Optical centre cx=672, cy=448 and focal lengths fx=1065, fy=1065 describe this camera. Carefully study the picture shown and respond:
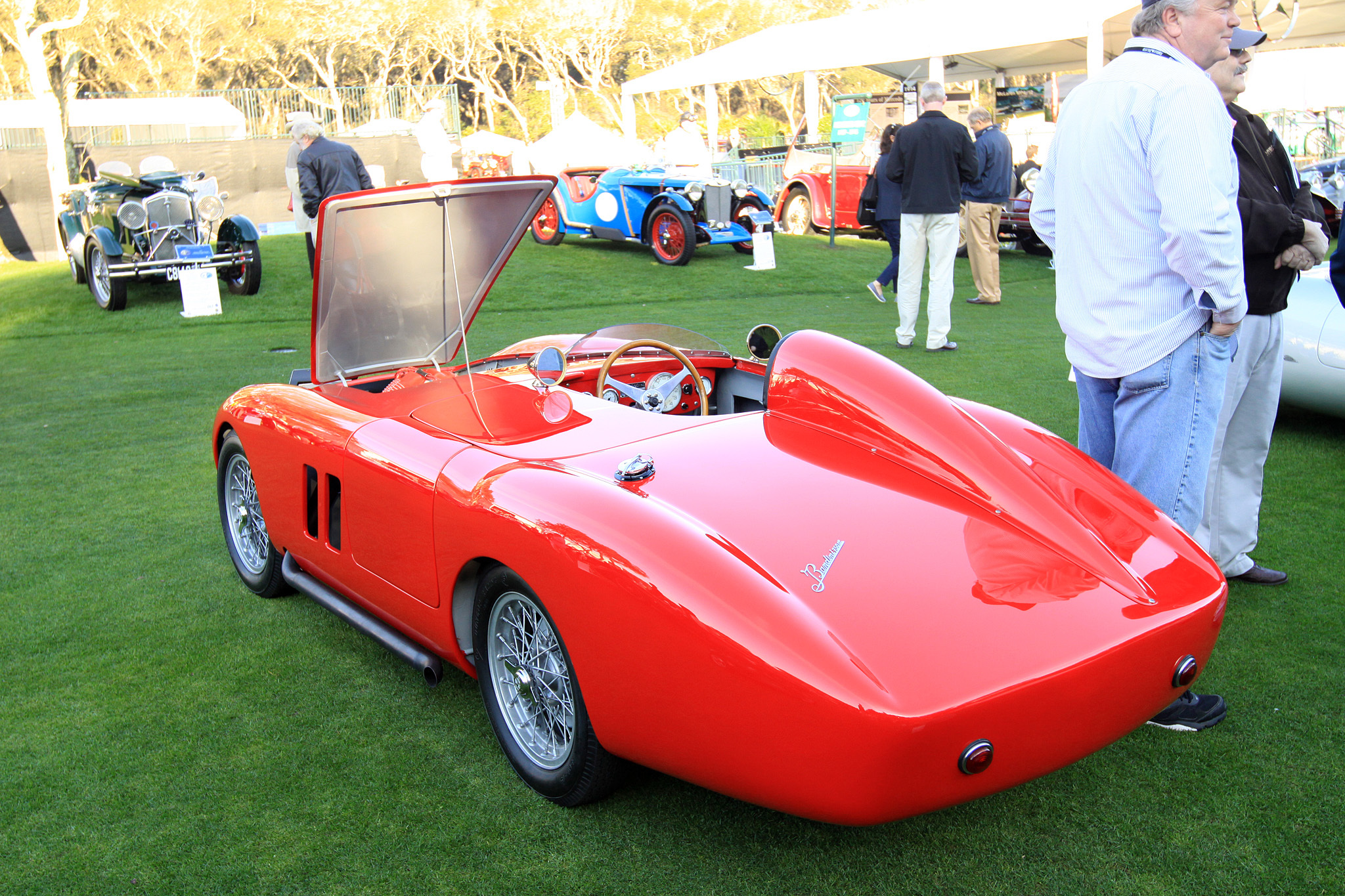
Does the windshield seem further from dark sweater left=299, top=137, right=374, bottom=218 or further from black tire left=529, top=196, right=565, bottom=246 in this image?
black tire left=529, top=196, right=565, bottom=246

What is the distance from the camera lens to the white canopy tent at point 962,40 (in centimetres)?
1680

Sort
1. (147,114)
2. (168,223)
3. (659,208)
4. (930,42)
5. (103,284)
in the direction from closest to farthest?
(103,284) → (168,223) → (659,208) → (930,42) → (147,114)

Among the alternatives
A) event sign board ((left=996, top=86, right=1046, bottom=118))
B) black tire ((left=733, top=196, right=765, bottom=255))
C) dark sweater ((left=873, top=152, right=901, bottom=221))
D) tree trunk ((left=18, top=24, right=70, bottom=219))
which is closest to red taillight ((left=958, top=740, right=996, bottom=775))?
dark sweater ((left=873, top=152, right=901, bottom=221))

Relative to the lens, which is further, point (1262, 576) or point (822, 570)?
point (1262, 576)

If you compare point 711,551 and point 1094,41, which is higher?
point 1094,41

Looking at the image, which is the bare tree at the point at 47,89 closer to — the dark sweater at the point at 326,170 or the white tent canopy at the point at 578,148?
the dark sweater at the point at 326,170

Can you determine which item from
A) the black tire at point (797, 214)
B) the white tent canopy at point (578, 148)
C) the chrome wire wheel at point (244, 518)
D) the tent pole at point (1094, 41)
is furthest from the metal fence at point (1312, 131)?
the chrome wire wheel at point (244, 518)

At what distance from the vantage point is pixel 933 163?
792 centimetres

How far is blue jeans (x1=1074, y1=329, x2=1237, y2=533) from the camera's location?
289 centimetres

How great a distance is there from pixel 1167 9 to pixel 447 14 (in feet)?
159

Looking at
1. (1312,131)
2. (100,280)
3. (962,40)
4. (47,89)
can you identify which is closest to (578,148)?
(962,40)

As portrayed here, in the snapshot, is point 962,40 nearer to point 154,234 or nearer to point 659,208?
point 659,208

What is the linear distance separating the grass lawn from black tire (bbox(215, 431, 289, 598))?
0.34 ft

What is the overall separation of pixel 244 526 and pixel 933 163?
575 centimetres
